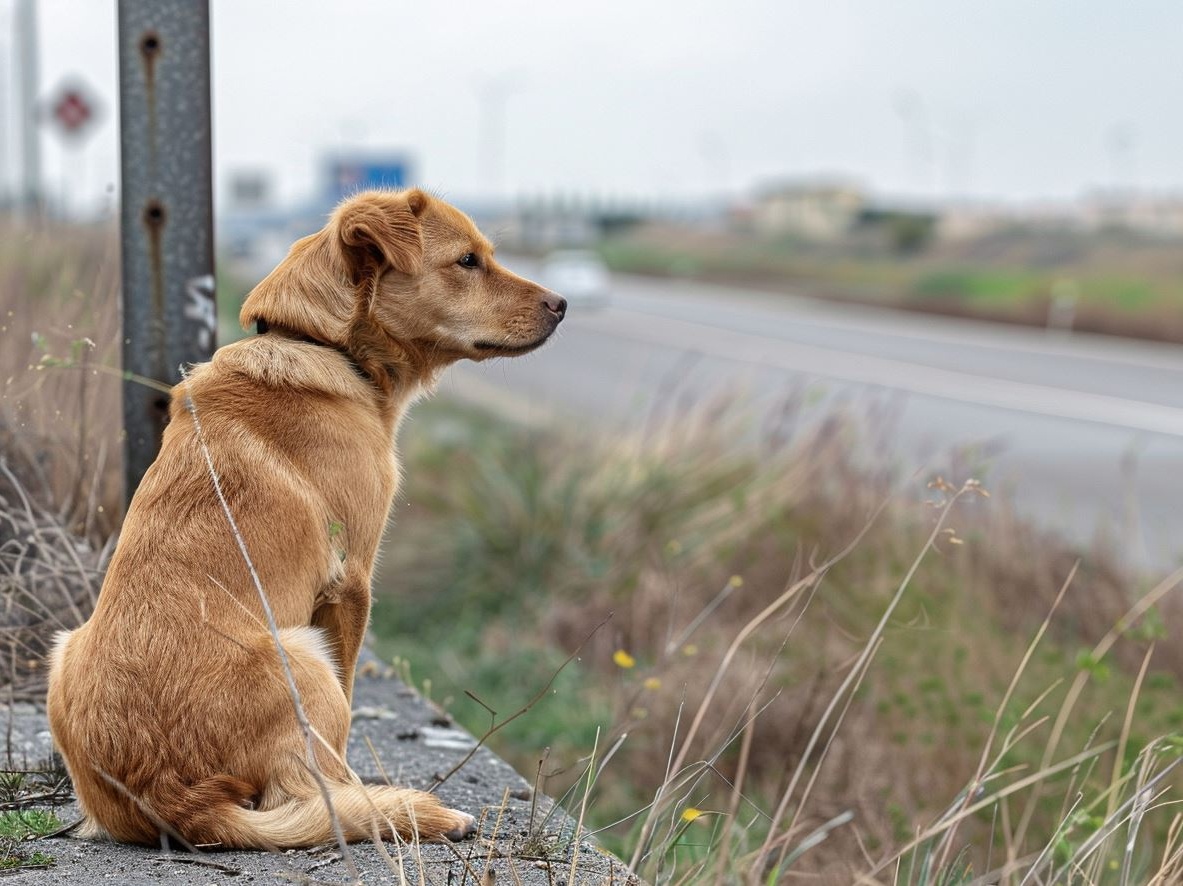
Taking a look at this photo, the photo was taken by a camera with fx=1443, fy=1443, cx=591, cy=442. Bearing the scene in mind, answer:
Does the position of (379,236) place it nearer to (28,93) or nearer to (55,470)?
(55,470)

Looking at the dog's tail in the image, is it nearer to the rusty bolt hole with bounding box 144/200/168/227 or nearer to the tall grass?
the tall grass

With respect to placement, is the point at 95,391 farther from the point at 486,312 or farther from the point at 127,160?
the point at 486,312

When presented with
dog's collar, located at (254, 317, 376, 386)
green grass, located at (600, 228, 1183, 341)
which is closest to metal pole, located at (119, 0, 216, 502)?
dog's collar, located at (254, 317, 376, 386)

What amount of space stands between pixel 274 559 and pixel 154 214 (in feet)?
5.17

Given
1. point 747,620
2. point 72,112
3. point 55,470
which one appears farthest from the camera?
point 72,112

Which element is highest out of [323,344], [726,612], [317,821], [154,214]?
[154,214]

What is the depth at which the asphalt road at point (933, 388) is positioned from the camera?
8.19 meters

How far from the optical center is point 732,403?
7.92 metres

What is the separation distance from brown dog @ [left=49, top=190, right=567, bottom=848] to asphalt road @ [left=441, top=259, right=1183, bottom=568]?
37.1 inches

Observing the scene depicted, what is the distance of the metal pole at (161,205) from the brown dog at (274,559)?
2.88ft

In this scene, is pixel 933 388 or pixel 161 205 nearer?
pixel 161 205

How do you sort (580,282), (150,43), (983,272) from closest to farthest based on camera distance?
(150,43), (580,282), (983,272)

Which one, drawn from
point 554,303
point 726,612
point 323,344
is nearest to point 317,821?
point 323,344

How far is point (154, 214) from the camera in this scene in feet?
13.7
